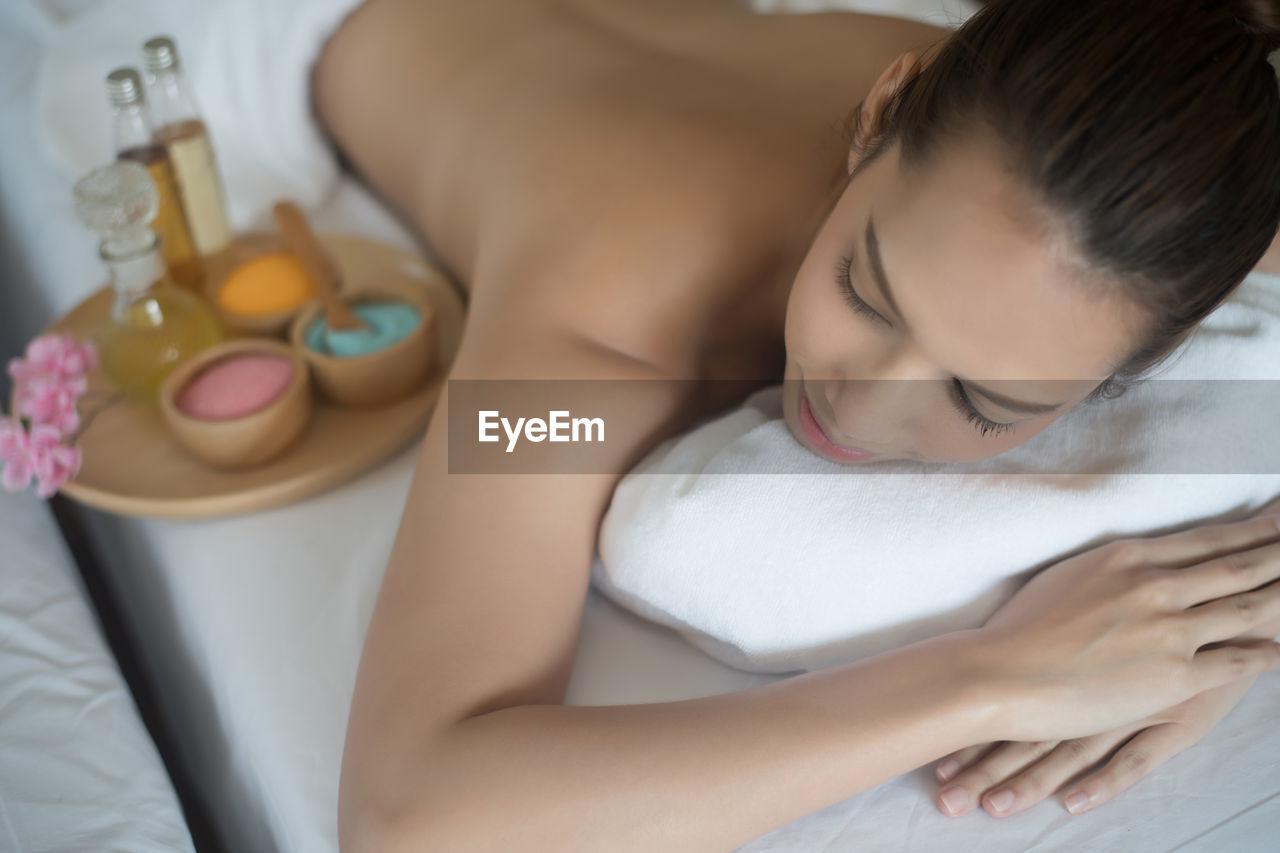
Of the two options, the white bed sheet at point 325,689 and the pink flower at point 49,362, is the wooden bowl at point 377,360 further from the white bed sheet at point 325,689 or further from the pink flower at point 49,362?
the pink flower at point 49,362

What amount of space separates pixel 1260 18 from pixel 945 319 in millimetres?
287

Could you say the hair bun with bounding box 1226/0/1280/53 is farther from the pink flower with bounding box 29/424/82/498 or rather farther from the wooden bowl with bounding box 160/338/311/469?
the pink flower with bounding box 29/424/82/498

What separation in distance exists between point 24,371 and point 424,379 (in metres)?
0.38

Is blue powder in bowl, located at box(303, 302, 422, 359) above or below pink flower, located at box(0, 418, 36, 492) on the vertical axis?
above

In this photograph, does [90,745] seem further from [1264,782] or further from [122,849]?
[1264,782]

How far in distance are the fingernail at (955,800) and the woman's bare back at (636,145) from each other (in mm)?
428

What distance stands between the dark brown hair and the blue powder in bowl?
62cm

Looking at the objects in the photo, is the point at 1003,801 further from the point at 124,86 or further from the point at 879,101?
the point at 124,86

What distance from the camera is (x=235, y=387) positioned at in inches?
38.4

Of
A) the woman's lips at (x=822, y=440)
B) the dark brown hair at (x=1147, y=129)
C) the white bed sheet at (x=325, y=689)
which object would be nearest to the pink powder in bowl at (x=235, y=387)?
the white bed sheet at (x=325, y=689)

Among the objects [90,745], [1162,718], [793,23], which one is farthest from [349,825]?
[793,23]

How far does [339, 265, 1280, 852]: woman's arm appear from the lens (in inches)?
27.6

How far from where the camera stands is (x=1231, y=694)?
0.79m

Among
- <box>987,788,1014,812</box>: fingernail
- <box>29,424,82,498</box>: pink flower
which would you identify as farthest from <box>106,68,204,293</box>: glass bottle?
<box>987,788,1014,812</box>: fingernail
